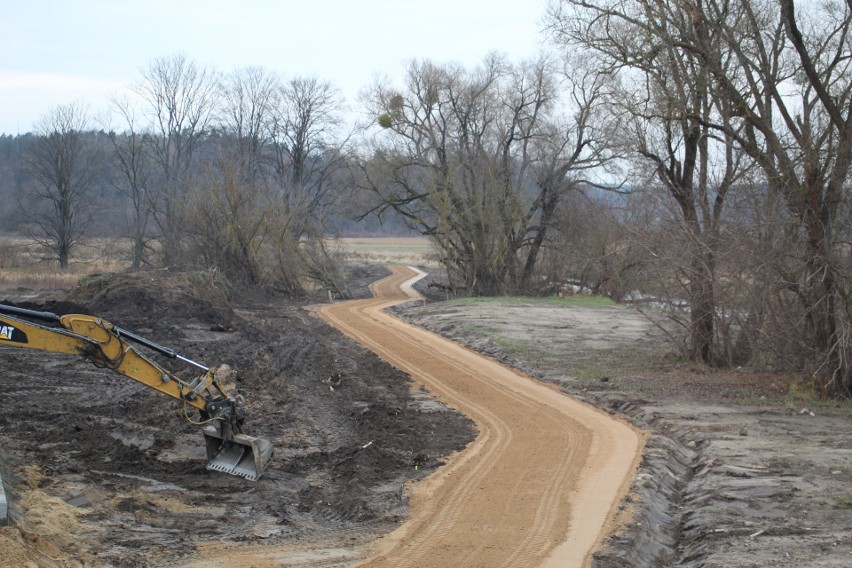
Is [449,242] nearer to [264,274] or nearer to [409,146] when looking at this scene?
[409,146]

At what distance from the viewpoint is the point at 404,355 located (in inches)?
928

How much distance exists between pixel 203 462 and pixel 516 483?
14.8 feet

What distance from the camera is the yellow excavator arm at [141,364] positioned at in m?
10.3

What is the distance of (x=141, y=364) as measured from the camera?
11.0 meters

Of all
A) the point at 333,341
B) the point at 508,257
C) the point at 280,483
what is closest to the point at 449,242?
the point at 508,257

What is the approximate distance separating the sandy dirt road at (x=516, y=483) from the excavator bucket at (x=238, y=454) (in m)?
2.14

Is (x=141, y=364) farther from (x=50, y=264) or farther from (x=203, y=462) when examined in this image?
(x=50, y=264)

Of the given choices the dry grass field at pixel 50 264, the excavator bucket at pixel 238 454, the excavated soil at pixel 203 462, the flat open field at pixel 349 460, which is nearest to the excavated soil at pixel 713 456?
the flat open field at pixel 349 460

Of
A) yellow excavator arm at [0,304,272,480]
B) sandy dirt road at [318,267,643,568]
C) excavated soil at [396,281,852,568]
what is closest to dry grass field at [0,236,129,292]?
excavated soil at [396,281,852,568]

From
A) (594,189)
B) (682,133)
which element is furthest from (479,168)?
(682,133)

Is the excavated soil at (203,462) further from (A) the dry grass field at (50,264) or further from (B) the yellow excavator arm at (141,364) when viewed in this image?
(A) the dry grass field at (50,264)

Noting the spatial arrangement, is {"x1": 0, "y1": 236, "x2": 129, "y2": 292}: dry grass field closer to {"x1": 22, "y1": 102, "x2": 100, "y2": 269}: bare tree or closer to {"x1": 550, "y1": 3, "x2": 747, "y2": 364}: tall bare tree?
{"x1": 22, "y1": 102, "x2": 100, "y2": 269}: bare tree

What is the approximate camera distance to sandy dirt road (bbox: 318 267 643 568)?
8945mm

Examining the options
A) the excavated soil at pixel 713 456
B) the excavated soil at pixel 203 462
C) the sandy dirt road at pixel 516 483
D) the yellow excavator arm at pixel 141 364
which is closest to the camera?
the excavated soil at pixel 203 462
